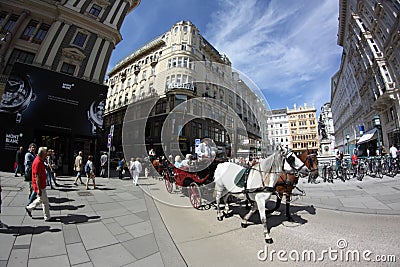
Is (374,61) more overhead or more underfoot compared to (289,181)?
more overhead

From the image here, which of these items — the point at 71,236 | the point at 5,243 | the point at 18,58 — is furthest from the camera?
the point at 18,58

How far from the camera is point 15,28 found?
5316 mm

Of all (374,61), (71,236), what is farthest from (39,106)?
(374,61)

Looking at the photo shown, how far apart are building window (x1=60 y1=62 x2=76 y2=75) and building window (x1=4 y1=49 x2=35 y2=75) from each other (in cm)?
287

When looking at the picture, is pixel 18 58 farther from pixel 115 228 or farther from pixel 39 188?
pixel 115 228

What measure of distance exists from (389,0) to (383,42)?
5350 mm

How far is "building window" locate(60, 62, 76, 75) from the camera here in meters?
10.8

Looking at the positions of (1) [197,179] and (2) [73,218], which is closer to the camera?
(2) [73,218]

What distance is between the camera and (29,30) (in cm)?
625

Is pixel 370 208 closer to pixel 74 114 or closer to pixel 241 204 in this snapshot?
pixel 241 204

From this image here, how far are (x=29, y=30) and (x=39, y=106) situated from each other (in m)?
5.19

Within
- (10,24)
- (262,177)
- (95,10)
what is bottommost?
(262,177)

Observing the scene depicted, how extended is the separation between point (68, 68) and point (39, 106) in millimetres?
3243

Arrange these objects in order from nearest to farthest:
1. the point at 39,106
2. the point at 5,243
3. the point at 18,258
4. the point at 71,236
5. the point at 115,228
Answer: the point at 18,258 < the point at 5,243 < the point at 71,236 < the point at 115,228 < the point at 39,106
